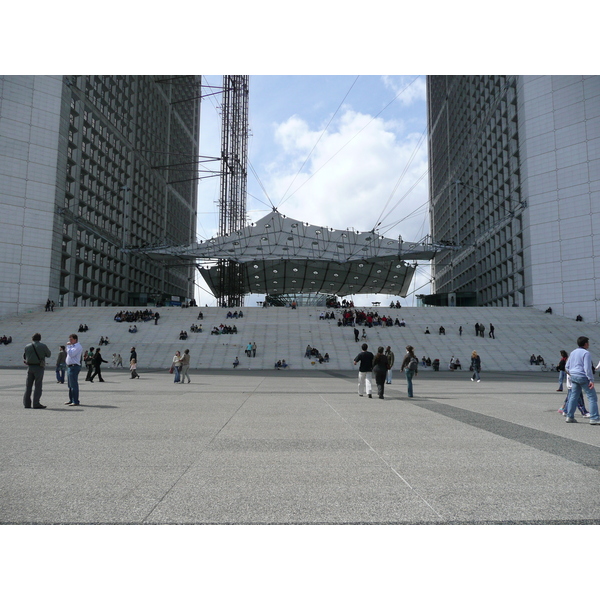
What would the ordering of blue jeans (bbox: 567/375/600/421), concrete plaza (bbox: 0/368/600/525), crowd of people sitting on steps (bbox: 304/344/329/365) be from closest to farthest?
1. concrete plaza (bbox: 0/368/600/525)
2. blue jeans (bbox: 567/375/600/421)
3. crowd of people sitting on steps (bbox: 304/344/329/365)

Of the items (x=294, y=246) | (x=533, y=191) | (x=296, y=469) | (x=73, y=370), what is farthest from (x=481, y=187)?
(x=296, y=469)

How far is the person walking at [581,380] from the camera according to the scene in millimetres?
8664

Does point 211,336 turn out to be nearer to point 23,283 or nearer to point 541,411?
point 23,283

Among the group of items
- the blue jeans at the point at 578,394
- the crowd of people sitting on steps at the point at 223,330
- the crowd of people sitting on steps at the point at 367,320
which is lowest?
the blue jeans at the point at 578,394

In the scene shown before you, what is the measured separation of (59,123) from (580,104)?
58.3 m

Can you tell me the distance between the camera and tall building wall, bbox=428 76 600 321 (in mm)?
51094

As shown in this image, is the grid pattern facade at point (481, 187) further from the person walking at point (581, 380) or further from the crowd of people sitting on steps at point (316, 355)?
the person walking at point (581, 380)

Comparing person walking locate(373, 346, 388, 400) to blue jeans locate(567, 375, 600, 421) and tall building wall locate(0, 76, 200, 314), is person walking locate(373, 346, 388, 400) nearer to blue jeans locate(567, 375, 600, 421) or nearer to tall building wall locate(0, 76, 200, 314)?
blue jeans locate(567, 375, 600, 421)

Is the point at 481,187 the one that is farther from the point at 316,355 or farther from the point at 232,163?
the point at 316,355

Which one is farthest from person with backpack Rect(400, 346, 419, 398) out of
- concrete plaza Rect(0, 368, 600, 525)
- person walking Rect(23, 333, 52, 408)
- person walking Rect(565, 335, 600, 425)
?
person walking Rect(23, 333, 52, 408)

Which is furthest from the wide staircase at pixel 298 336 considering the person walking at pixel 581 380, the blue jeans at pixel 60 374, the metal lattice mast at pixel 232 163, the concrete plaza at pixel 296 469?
the concrete plaza at pixel 296 469

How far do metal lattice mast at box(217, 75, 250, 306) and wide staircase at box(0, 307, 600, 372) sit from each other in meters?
20.9

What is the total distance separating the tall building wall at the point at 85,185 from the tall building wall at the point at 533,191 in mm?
42984

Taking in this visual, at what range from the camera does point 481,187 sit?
2867 inches
